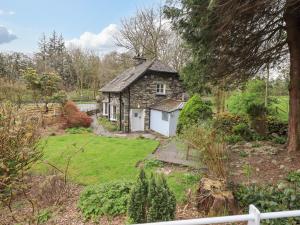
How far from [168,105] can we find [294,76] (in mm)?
11262

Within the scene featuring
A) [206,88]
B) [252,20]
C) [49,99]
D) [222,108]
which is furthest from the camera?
[49,99]

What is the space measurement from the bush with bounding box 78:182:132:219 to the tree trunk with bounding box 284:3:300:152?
6.23 m

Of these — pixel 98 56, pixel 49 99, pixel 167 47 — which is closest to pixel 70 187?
pixel 49 99

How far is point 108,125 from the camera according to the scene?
75.5ft

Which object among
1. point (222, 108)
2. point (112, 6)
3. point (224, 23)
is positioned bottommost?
point (222, 108)

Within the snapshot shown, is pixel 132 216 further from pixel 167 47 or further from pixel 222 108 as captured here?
pixel 167 47

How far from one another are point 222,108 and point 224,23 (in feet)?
41.6

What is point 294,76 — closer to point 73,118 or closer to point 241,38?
point 241,38

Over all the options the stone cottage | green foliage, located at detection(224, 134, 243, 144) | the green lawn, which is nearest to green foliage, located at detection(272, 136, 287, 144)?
green foliage, located at detection(224, 134, 243, 144)

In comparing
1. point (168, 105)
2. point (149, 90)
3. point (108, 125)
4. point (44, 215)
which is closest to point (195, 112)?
point (168, 105)

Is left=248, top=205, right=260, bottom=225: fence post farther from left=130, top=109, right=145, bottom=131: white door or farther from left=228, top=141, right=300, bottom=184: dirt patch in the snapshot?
left=130, top=109, right=145, bottom=131: white door

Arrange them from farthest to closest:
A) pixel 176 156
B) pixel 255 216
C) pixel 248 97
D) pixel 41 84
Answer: pixel 41 84, pixel 248 97, pixel 176 156, pixel 255 216

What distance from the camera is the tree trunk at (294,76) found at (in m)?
8.84

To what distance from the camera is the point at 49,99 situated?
22.1 m
